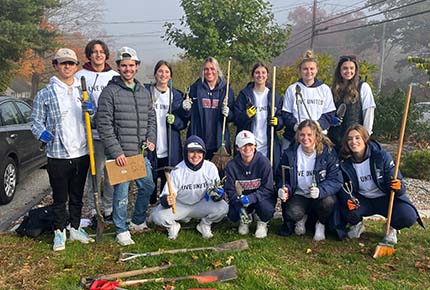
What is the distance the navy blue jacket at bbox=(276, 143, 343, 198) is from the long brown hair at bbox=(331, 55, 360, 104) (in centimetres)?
76

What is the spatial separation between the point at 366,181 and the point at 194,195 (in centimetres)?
197

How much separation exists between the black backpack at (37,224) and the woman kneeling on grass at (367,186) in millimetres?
3363

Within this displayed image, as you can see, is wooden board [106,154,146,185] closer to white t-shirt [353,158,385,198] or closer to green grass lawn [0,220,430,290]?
green grass lawn [0,220,430,290]

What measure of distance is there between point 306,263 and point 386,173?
1359 millimetres

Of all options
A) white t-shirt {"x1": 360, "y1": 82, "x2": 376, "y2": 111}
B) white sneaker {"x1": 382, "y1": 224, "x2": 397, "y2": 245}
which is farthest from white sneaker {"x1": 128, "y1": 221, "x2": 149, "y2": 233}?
white t-shirt {"x1": 360, "y1": 82, "x2": 376, "y2": 111}

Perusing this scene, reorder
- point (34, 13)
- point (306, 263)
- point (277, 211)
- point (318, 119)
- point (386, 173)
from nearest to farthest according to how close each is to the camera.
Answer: point (306, 263), point (386, 173), point (318, 119), point (277, 211), point (34, 13)

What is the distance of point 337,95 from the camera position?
5.35 meters

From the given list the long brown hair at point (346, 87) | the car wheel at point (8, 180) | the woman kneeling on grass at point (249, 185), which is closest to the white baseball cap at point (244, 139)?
the woman kneeling on grass at point (249, 185)

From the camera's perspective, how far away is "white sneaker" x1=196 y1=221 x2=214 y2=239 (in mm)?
4941

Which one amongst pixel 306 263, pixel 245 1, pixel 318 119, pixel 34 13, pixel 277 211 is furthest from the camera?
pixel 34 13

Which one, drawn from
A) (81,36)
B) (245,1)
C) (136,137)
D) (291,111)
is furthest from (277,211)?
(81,36)

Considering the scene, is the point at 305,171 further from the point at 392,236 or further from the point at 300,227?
the point at 392,236

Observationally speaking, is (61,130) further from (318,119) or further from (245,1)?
(245,1)

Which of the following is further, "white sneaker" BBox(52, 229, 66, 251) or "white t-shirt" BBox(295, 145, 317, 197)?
"white t-shirt" BBox(295, 145, 317, 197)
